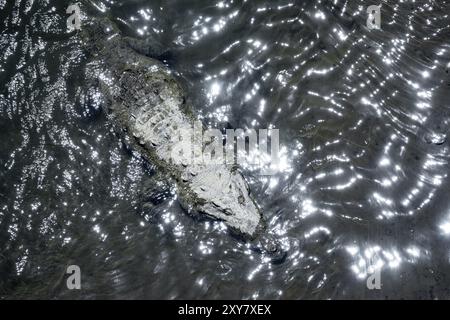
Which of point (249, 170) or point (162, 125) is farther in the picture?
point (249, 170)

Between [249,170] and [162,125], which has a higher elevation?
[162,125]

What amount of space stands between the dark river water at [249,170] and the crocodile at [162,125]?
0.79ft

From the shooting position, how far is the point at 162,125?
227 inches

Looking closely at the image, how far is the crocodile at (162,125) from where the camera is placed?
536 centimetres

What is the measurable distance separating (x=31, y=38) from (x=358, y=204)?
18.7 feet

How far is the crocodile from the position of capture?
17.6ft

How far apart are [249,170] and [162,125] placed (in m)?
1.38

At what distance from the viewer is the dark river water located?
5.39 metres

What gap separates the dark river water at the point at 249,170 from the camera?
212 inches

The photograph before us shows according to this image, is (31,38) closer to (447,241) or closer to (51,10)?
(51,10)

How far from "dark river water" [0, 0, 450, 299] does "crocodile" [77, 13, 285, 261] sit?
0.79 ft

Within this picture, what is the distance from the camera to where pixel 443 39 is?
6.60 meters

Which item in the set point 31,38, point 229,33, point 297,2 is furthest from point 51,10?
point 297,2
